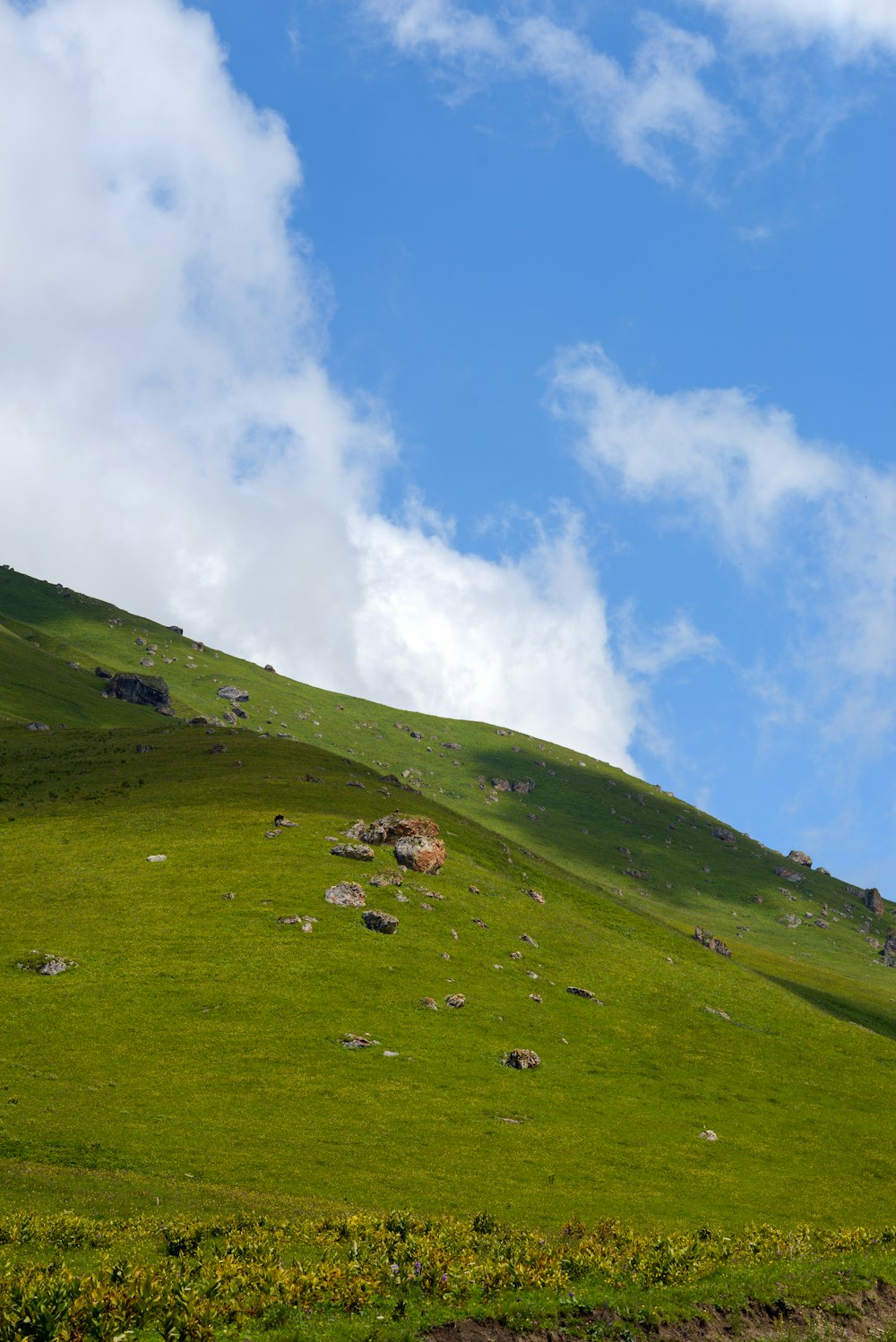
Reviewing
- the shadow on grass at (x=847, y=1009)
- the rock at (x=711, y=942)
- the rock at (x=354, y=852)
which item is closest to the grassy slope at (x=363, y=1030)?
the rock at (x=354, y=852)

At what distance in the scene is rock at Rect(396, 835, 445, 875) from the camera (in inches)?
3521

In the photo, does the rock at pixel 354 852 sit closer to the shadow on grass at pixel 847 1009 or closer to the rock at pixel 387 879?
the rock at pixel 387 879

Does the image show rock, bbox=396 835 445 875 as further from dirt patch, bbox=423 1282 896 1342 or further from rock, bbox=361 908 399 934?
dirt patch, bbox=423 1282 896 1342

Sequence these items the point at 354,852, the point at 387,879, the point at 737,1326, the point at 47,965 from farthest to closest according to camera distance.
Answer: the point at 354,852
the point at 387,879
the point at 47,965
the point at 737,1326

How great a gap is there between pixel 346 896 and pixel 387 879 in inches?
255

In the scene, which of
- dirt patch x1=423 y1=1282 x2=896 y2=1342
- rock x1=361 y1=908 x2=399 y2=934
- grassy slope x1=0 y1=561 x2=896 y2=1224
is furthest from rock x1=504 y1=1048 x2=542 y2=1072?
dirt patch x1=423 y1=1282 x2=896 y2=1342

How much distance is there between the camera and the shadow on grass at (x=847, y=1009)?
12719cm

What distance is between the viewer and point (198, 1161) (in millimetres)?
41031

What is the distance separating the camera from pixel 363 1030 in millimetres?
61156

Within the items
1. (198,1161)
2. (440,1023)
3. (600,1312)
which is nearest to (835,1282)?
(600,1312)

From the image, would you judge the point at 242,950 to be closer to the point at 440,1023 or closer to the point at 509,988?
the point at 440,1023

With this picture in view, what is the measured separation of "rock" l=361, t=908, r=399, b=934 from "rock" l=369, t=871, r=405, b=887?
6.76 meters

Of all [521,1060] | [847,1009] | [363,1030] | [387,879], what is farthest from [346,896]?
[847,1009]

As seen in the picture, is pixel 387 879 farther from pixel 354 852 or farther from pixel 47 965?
pixel 47 965
